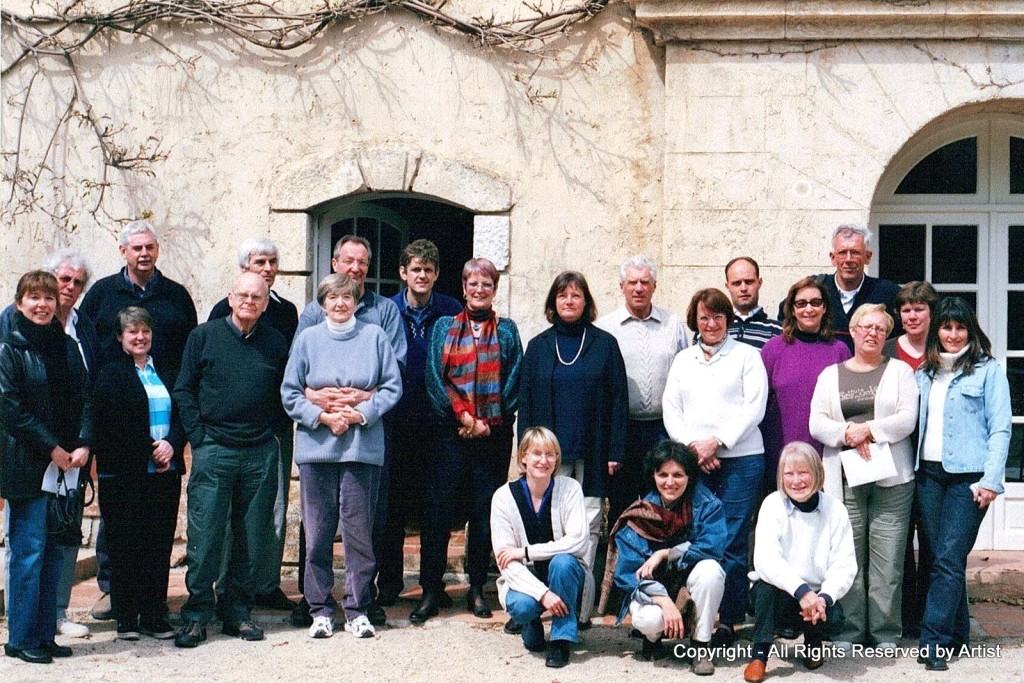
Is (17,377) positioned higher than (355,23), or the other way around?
(355,23)

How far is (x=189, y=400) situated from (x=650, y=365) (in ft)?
7.09

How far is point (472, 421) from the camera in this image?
5.74 m

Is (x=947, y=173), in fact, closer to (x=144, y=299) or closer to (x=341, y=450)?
(x=341, y=450)

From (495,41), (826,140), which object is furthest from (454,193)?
(826,140)

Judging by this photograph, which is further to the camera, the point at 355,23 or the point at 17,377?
the point at 355,23

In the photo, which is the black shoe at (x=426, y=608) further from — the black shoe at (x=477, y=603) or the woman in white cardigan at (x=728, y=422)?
the woman in white cardigan at (x=728, y=422)

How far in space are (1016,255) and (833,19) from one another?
176 cm

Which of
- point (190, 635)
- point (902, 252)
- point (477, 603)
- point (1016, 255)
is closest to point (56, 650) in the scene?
point (190, 635)

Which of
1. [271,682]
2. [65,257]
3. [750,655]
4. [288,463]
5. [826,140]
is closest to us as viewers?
[271,682]

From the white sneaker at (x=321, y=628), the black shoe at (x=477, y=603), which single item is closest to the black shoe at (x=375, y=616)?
the white sneaker at (x=321, y=628)

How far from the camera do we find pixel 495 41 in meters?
7.04

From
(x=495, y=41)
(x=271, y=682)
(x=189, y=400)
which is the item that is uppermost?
(x=495, y=41)

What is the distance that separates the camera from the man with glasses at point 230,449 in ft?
17.7

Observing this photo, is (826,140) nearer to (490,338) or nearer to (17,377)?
(490,338)
